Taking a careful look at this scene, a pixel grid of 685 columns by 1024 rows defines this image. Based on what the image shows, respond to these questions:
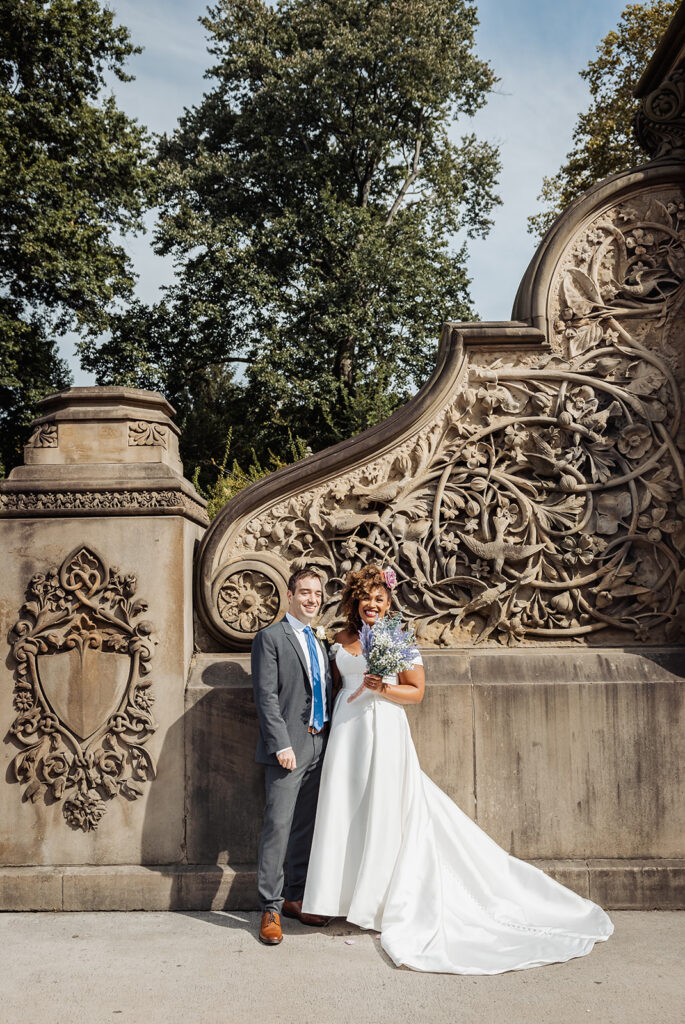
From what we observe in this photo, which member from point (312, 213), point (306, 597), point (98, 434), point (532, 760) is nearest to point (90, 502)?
point (98, 434)

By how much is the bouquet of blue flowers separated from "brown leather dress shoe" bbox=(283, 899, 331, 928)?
4.27ft

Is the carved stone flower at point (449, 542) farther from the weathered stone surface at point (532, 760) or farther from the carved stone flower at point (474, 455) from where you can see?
the weathered stone surface at point (532, 760)

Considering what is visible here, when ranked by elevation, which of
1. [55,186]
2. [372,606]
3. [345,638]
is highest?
[55,186]

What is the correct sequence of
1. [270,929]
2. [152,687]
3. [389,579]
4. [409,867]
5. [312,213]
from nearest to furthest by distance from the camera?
[270,929] < [409,867] < [389,579] < [152,687] < [312,213]

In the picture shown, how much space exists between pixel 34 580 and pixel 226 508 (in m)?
1.22

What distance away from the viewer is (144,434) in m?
5.38

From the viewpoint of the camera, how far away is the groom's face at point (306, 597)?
15.6 feet

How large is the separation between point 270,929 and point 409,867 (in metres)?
0.75

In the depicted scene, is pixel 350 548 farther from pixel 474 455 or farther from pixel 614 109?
pixel 614 109

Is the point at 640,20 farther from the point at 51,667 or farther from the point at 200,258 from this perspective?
the point at 51,667

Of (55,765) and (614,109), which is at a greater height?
(614,109)

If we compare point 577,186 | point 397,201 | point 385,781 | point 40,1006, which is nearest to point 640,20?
point 577,186

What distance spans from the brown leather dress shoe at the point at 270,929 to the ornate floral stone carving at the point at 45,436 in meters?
2.99

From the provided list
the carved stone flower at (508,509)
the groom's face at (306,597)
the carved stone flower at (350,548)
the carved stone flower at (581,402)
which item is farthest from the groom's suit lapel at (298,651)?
the carved stone flower at (581,402)
